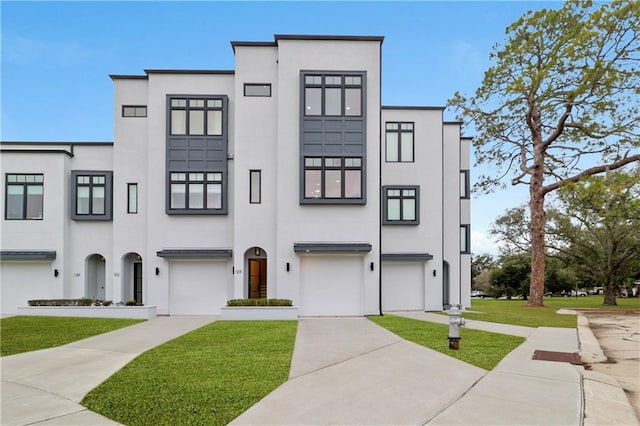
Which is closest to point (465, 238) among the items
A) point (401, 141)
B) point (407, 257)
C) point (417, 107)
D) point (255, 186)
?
point (407, 257)

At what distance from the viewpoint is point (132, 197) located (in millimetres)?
16906

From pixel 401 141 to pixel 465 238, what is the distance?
5.94 meters

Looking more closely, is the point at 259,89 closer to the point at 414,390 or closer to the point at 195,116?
the point at 195,116

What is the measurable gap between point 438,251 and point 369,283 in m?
4.05

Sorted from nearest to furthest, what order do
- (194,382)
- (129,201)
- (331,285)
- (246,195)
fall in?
1. (194,382)
2. (331,285)
3. (246,195)
4. (129,201)

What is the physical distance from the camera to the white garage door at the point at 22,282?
16875 millimetres

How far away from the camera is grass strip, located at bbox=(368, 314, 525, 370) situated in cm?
741

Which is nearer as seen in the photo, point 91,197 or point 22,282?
point 22,282

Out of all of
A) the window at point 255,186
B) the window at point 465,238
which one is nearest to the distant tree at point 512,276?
the window at point 465,238

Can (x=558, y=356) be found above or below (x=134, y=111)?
below

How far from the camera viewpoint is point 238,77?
15922 millimetres

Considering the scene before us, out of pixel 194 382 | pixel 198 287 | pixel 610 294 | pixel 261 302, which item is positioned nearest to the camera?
pixel 194 382

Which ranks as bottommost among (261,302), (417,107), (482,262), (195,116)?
(482,262)

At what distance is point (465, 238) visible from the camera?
1941cm
